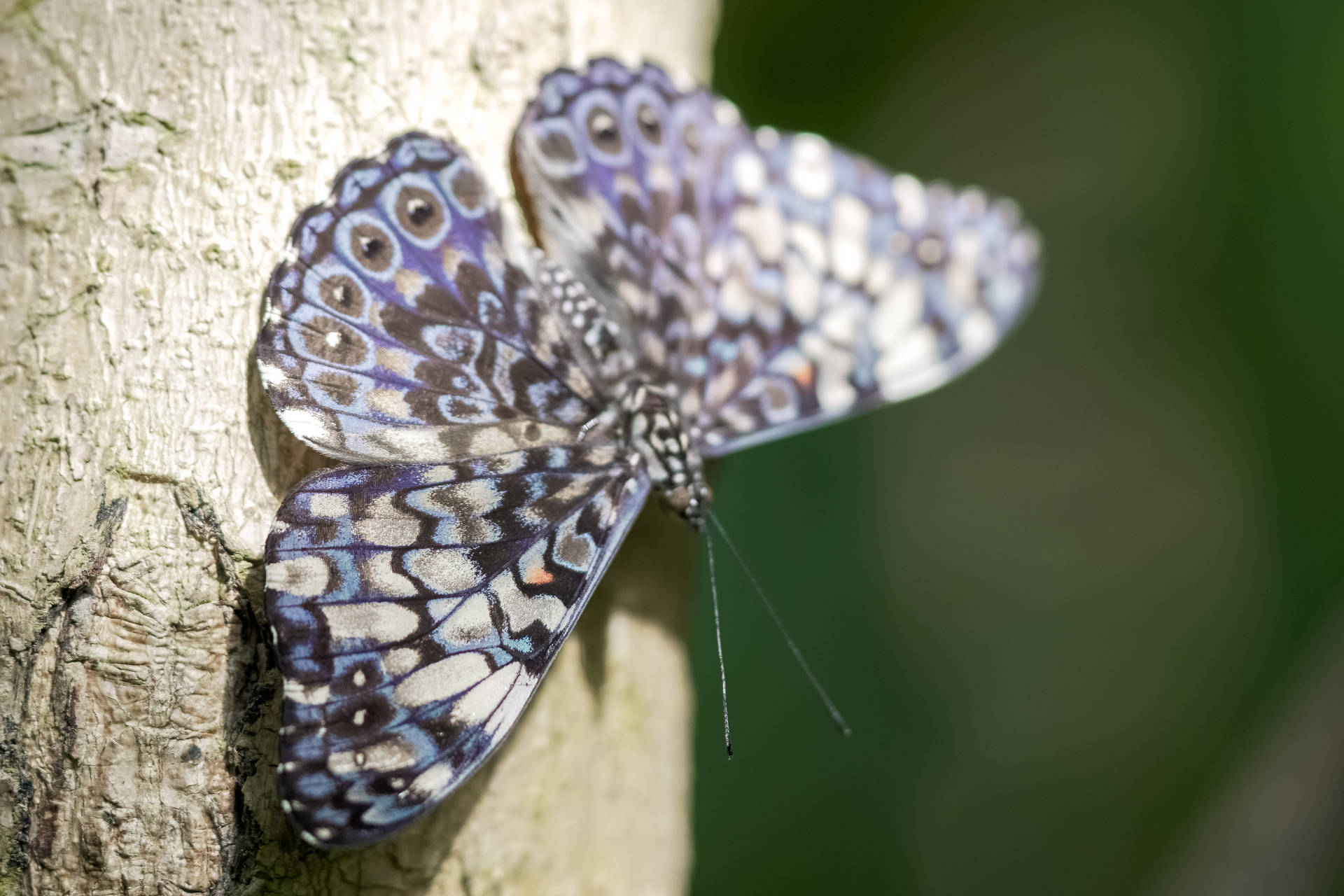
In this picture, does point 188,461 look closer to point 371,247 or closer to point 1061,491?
point 371,247

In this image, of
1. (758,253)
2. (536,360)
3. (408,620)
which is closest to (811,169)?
(758,253)

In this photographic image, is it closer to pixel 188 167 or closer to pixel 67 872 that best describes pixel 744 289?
pixel 188 167

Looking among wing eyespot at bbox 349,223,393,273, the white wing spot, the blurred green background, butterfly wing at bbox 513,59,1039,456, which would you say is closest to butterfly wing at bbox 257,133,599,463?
wing eyespot at bbox 349,223,393,273

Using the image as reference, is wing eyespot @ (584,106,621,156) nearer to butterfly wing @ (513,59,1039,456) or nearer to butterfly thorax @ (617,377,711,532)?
butterfly wing @ (513,59,1039,456)

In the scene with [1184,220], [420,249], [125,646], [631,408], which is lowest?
[125,646]

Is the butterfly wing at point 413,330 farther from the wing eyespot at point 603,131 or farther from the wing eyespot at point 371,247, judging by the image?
the wing eyespot at point 603,131

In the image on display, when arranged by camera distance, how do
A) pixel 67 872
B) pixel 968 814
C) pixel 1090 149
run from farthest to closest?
pixel 1090 149, pixel 968 814, pixel 67 872

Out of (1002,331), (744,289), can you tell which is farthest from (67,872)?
(1002,331)
